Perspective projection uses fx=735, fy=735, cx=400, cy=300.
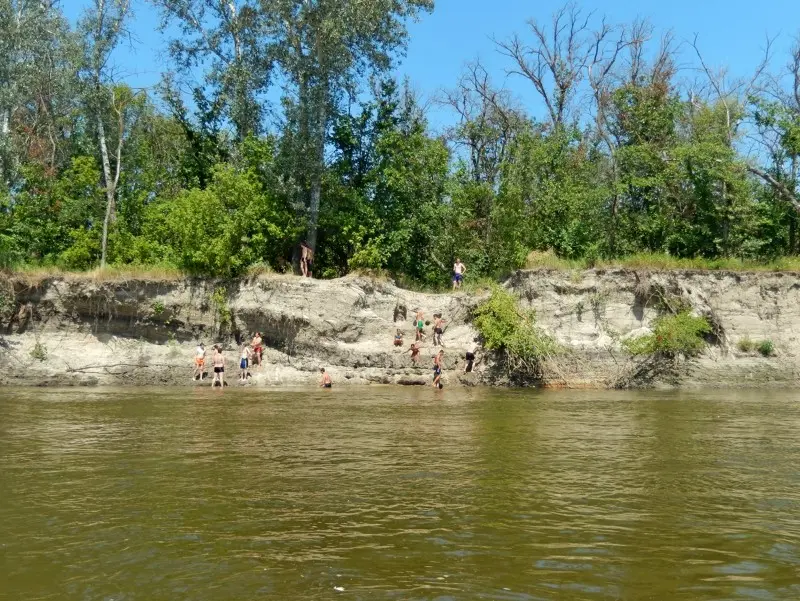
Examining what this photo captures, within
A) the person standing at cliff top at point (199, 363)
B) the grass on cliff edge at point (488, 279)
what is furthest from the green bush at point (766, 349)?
the person standing at cliff top at point (199, 363)

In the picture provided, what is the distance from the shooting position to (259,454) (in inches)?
479

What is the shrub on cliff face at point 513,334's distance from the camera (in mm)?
28875

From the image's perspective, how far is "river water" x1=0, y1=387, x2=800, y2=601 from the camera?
20.0ft

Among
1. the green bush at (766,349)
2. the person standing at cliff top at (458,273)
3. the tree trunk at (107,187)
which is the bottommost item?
the green bush at (766,349)

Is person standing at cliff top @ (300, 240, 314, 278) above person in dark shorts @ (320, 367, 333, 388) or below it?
above

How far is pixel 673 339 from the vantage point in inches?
1149

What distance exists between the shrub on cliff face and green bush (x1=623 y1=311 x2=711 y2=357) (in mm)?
3500

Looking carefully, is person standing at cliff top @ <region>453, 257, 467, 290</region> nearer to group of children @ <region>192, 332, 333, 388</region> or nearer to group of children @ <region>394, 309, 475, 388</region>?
group of children @ <region>394, 309, 475, 388</region>

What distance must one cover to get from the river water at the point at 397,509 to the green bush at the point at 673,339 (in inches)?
502

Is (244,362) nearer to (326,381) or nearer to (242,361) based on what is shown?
(242,361)

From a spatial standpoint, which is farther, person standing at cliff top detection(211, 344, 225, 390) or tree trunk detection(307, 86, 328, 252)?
tree trunk detection(307, 86, 328, 252)

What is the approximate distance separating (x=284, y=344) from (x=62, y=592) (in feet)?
83.9

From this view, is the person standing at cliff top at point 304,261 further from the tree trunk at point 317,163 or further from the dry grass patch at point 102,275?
the dry grass patch at point 102,275

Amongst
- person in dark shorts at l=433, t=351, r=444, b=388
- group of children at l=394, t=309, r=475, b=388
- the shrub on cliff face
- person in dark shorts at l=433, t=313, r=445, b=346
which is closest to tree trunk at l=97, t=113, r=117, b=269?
group of children at l=394, t=309, r=475, b=388
